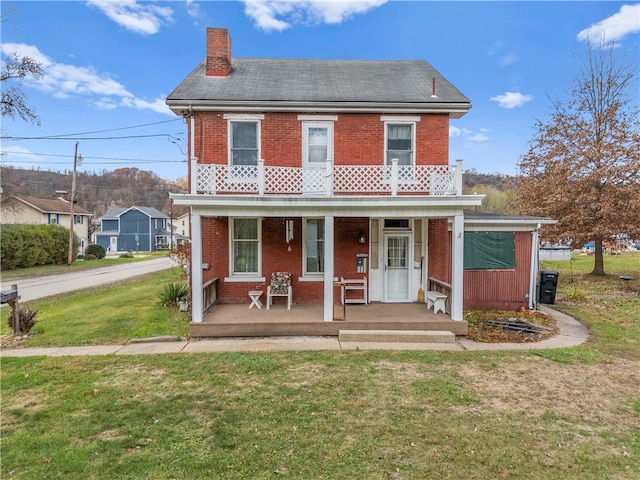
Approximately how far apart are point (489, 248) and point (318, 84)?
782cm

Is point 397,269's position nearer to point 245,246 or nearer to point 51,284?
point 245,246

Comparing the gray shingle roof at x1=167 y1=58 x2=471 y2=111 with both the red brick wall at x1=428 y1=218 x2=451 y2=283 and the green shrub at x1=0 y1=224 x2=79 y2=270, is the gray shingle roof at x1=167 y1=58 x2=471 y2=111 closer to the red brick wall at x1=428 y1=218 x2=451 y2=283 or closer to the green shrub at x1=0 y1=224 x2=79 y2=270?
the red brick wall at x1=428 y1=218 x2=451 y2=283

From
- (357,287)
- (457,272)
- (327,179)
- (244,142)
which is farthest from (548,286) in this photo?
(244,142)

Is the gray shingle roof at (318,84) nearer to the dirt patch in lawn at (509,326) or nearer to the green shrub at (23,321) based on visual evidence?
the dirt patch in lawn at (509,326)

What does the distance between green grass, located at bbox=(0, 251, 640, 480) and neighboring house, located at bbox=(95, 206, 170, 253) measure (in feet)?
176

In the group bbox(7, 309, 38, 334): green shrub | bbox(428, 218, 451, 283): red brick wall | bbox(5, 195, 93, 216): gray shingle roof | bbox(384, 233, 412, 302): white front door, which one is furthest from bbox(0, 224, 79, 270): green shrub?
bbox(428, 218, 451, 283): red brick wall

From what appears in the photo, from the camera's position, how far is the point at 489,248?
406 inches

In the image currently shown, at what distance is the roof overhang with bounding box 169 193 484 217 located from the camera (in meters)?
8.09

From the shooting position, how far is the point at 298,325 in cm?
816

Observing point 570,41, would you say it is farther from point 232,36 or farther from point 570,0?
point 232,36

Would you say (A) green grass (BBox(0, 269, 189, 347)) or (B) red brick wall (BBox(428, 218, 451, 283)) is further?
(B) red brick wall (BBox(428, 218, 451, 283))

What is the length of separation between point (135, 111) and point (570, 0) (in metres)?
38.9

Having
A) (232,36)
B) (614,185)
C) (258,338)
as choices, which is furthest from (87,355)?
(614,185)

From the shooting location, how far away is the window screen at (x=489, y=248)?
10.3m
